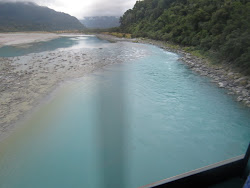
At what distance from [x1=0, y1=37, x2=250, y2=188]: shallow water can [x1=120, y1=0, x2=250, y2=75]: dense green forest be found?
6.87 feet

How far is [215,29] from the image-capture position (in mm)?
8539

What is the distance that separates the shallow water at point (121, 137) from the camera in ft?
Result: 7.90

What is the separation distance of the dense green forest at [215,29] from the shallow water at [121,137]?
2.09 meters

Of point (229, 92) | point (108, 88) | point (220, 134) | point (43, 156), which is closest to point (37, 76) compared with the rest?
point (108, 88)

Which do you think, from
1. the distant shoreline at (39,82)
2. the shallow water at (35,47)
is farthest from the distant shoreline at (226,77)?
the shallow water at (35,47)

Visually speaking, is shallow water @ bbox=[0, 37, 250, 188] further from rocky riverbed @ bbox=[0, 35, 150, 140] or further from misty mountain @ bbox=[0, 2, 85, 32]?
misty mountain @ bbox=[0, 2, 85, 32]

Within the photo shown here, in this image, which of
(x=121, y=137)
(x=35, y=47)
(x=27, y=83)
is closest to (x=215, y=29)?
(x=121, y=137)

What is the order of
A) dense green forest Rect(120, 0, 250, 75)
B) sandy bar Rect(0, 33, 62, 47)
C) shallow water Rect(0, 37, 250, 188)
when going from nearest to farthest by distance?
shallow water Rect(0, 37, 250, 188)
dense green forest Rect(120, 0, 250, 75)
sandy bar Rect(0, 33, 62, 47)

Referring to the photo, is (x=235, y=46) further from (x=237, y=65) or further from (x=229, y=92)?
(x=229, y=92)

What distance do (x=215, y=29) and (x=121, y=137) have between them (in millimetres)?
8168

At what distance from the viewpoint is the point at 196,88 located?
5.20 m

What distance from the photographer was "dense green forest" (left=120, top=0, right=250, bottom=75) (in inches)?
227

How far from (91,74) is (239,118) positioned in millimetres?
4891

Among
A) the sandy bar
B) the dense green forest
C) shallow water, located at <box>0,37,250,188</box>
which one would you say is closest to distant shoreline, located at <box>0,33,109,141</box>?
shallow water, located at <box>0,37,250,188</box>
